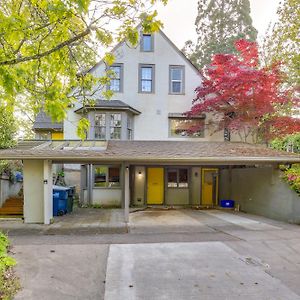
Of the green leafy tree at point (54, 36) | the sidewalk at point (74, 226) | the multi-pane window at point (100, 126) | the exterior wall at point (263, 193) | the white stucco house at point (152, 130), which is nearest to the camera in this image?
the green leafy tree at point (54, 36)

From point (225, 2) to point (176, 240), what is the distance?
3097cm

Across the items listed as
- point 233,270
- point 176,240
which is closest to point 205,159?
point 176,240

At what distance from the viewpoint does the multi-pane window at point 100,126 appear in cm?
1510

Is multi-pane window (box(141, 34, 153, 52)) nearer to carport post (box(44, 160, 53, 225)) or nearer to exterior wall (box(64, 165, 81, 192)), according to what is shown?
exterior wall (box(64, 165, 81, 192))

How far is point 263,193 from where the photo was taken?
1194 centimetres

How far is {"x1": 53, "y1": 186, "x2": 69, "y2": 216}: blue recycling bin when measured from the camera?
11.8m

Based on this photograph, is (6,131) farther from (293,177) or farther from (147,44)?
(293,177)

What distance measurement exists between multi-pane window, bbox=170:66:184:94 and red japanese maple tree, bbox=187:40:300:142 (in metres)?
1.20

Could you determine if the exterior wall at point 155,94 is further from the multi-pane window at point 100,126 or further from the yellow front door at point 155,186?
the yellow front door at point 155,186

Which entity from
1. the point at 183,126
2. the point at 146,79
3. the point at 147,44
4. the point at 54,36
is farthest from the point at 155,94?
the point at 54,36

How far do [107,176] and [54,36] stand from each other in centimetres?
1117

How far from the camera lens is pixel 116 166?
15117mm

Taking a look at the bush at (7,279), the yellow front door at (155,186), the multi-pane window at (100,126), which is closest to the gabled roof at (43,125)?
the multi-pane window at (100,126)

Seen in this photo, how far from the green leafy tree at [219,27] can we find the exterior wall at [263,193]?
64.7 feet
